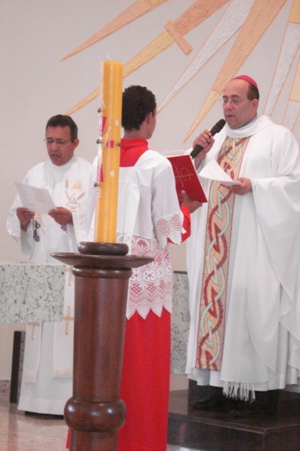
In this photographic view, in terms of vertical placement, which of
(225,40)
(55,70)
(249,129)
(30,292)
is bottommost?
(30,292)

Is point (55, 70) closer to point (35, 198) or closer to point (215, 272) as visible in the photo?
point (35, 198)

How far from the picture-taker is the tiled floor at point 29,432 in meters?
4.27

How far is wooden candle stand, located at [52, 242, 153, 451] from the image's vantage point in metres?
1.05

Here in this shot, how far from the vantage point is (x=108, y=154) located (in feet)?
3.87

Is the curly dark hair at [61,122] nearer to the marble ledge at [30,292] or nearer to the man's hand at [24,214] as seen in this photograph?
the man's hand at [24,214]

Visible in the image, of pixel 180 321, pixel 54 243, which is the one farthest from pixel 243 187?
pixel 54 243

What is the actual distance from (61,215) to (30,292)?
1.34 m

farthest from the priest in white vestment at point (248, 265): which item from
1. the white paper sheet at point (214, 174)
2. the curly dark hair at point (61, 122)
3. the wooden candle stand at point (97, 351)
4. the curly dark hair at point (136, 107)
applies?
the wooden candle stand at point (97, 351)

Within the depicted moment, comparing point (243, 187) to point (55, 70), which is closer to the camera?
point (243, 187)

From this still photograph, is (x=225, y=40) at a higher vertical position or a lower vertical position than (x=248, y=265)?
higher

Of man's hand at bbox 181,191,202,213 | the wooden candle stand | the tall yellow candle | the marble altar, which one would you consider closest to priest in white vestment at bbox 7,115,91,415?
the marble altar

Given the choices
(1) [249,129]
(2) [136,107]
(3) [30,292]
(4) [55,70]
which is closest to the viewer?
(2) [136,107]

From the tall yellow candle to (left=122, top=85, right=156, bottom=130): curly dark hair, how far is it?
7.05 feet

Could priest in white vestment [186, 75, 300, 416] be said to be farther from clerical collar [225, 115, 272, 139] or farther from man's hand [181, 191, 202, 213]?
man's hand [181, 191, 202, 213]
